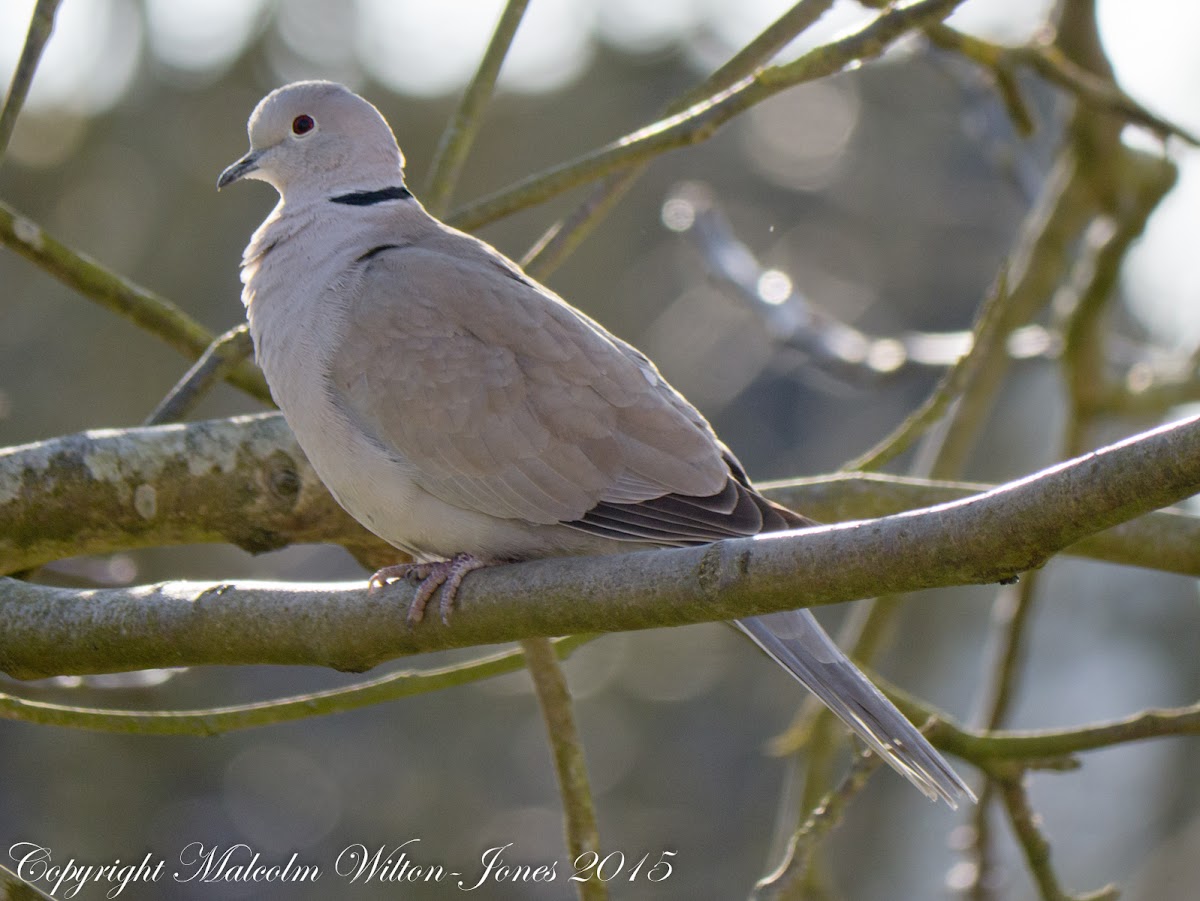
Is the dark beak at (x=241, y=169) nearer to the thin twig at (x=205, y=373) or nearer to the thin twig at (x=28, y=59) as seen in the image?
the thin twig at (x=205, y=373)

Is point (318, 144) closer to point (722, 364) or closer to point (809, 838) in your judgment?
point (809, 838)

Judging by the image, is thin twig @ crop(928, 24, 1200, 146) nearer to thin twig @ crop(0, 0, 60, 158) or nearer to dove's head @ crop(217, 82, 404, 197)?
dove's head @ crop(217, 82, 404, 197)

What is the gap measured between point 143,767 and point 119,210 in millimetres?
4056

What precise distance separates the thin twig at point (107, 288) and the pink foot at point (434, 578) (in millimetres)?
922

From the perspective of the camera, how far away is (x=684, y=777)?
9.66 m

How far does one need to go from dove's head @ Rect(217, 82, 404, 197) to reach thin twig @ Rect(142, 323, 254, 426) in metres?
0.62

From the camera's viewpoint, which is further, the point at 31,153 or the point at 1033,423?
the point at 1033,423

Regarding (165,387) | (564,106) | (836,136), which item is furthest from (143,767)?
(836,136)

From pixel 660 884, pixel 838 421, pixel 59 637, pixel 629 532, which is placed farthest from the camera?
pixel 838 421

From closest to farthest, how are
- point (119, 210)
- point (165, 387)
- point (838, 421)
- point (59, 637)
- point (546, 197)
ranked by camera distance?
point (59, 637) → point (546, 197) → point (165, 387) → point (119, 210) → point (838, 421)

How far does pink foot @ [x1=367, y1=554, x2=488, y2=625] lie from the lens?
2297mm

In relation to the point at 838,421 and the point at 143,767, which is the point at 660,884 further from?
the point at 838,421

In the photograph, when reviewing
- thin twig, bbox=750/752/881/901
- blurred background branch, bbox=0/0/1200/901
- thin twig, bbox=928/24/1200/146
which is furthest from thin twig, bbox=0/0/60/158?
thin twig, bbox=928/24/1200/146

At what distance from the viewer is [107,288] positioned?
3285 mm
